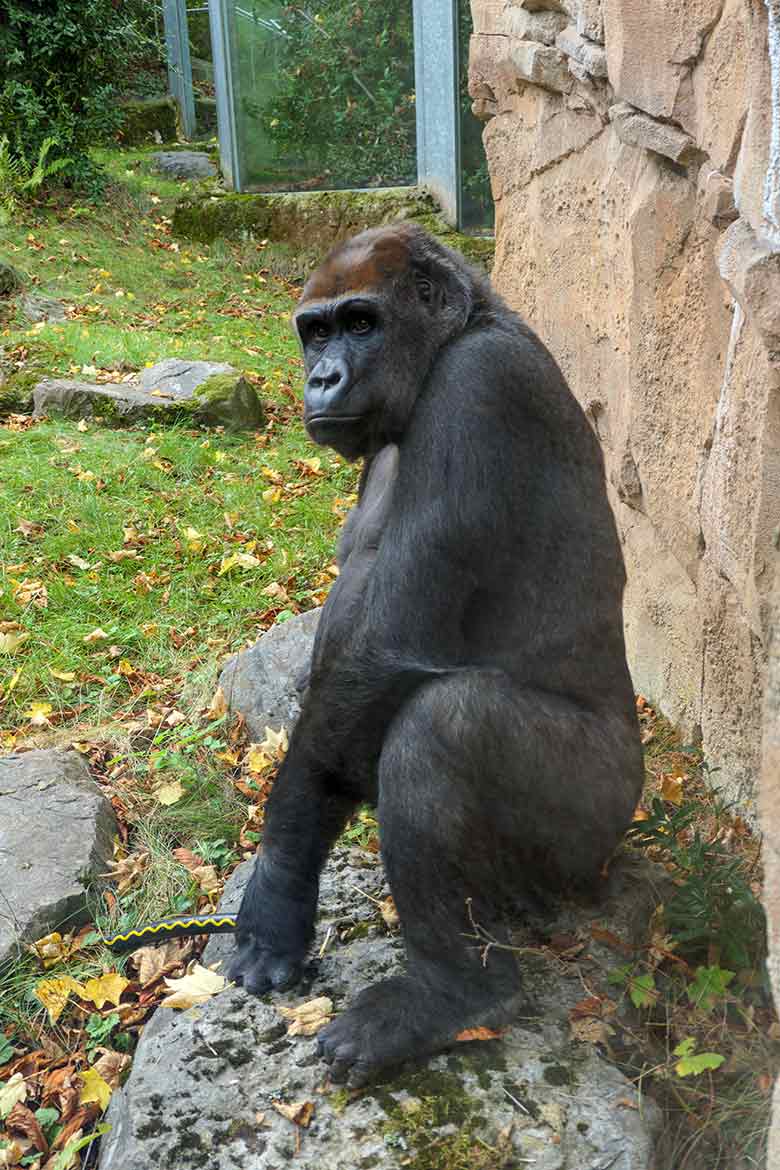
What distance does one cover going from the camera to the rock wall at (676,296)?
8.48 feet

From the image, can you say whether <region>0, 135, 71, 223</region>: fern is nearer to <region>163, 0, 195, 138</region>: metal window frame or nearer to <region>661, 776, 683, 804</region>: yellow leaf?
<region>163, 0, 195, 138</region>: metal window frame

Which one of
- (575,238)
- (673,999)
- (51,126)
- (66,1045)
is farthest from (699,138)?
(51,126)

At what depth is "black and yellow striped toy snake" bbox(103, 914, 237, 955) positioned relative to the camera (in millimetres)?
3361

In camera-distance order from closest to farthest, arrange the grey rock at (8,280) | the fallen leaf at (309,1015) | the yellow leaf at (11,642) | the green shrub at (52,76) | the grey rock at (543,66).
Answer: the fallen leaf at (309,1015)
the grey rock at (543,66)
the yellow leaf at (11,642)
the grey rock at (8,280)
the green shrub at (52,76)

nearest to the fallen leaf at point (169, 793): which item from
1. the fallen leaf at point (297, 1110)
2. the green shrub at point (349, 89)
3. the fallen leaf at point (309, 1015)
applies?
the fallen leaf at point (309, 1015)

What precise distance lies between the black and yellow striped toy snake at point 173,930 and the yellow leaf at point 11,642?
7.14 feet

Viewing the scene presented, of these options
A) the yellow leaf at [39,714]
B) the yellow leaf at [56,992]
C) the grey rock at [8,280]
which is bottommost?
the yellow leaf at [56,992]

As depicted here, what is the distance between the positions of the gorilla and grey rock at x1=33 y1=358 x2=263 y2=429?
16.1 feet

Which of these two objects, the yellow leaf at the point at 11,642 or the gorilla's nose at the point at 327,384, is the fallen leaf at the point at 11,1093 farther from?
the yellow leaf at the point at 11,642

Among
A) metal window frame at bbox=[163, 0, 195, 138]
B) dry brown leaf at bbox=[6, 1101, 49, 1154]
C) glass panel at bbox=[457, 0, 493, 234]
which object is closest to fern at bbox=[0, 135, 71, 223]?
metal window frame at bbox=[163, 0, 195, 138]

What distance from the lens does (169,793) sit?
4.46m

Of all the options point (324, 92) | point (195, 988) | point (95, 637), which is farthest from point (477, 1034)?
point (324, 92)

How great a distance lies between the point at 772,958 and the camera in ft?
6.11

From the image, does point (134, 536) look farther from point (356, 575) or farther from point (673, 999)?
point (673, 999)
